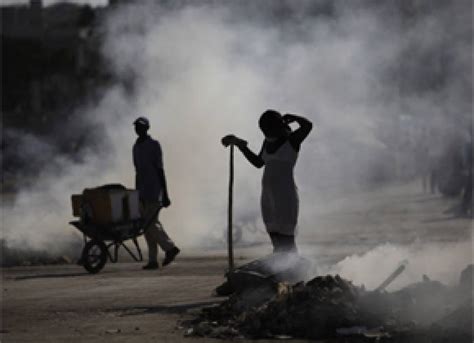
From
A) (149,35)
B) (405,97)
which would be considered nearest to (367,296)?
(149,35)

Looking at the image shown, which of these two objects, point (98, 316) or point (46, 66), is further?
point (46, 66)

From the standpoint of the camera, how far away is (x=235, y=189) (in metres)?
22.6

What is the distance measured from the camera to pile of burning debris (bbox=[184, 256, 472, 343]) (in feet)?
33.0

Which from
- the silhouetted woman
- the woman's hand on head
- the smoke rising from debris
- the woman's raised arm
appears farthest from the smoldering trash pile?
the smoke rising from debris

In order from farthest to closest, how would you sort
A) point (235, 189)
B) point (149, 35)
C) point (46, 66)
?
point (46, 66) → point (149, 35) → point (235, 189)

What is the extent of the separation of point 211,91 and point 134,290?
1127 centimetres

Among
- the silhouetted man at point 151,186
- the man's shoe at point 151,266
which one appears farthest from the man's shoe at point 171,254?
the man's shoe at point 151,266

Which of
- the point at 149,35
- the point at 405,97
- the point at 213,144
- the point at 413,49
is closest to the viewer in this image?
the point at 213,144

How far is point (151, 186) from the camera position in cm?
1695

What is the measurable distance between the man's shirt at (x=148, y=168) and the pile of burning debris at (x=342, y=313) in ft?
18.2

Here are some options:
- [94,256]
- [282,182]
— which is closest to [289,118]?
[282,182]

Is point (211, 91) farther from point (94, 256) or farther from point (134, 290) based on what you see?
point (134, 290)

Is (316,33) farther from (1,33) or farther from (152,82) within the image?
(1,33)

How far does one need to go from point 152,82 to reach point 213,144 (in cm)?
316
